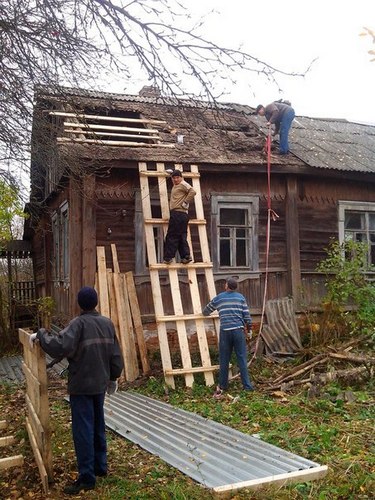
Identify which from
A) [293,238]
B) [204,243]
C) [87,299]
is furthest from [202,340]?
[87,299]

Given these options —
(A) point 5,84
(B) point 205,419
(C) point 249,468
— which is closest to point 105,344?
(C) point 249,468

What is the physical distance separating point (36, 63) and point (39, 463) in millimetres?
3953

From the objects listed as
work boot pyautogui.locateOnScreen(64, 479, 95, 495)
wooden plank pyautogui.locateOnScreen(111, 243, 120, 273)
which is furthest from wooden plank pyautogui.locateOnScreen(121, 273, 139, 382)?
work boot pyautogui.locateOnScreen(64, 479, 95, 495)

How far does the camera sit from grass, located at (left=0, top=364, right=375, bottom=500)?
446 centimetres

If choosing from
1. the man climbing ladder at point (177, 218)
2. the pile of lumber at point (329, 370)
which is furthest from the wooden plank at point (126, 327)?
the pile of lumber at point (329, 370)

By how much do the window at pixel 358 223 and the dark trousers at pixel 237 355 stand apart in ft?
16.8

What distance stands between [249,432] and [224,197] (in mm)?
5923

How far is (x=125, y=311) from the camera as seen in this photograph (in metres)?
9.55

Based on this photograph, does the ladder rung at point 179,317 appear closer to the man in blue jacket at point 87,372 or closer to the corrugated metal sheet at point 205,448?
the corrugated metal sheet at point 205,448

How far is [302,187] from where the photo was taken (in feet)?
38.8

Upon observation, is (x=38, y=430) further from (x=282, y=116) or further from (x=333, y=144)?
(x=333, y=144)

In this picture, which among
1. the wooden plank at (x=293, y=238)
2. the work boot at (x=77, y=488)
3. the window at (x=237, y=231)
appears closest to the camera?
the work boot at (x=77, y=488)

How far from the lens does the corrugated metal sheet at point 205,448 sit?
4.62 meters

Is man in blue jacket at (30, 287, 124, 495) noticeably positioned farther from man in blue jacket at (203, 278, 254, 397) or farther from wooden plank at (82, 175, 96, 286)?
wooden plank at (82, 175, 96, 286)
